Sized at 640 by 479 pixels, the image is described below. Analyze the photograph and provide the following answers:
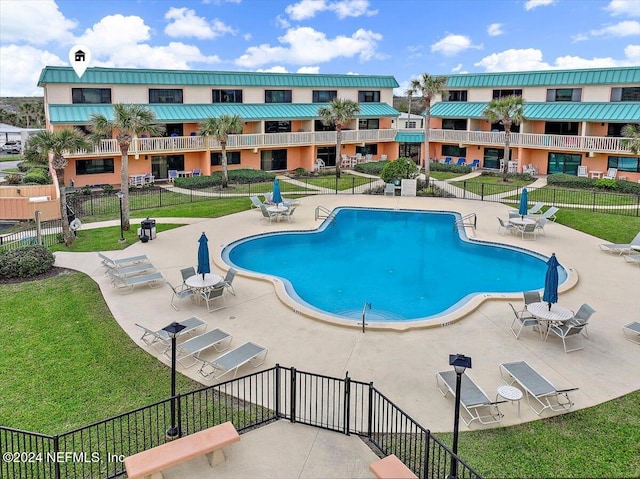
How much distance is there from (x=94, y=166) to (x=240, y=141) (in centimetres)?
1069

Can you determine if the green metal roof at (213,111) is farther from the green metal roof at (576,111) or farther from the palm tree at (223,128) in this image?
the green metal roof at (576,111)

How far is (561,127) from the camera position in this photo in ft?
141

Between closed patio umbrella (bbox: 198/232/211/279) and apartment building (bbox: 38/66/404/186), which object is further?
apartment building (bbox: 38/66/404/186)


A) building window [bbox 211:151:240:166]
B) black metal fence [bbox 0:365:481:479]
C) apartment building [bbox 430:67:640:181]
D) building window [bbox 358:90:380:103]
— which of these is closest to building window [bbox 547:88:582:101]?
apartment building [bbox 430:67:640:181]

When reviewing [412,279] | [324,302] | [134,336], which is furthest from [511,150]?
[134,336]

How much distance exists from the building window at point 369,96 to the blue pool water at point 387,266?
24607 mm

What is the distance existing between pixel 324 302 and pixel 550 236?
12725mm

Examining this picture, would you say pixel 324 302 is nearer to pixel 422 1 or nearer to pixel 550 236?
pixel 550 236

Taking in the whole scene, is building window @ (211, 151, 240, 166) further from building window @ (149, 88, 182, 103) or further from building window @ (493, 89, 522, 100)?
building window @ (493, 89, 522, 100)

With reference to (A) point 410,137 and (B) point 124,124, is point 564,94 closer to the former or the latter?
(A) point 410,137

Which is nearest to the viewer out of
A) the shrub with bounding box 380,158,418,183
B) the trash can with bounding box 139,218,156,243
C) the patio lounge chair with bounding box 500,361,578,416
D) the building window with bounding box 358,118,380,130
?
the patio lounge chair with bounding box 500,361,578,416

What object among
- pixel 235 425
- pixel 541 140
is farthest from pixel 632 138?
pixel 235 425

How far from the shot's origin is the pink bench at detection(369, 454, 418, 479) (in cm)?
821

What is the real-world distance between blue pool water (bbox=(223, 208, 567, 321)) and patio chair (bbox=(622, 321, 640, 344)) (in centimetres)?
435
